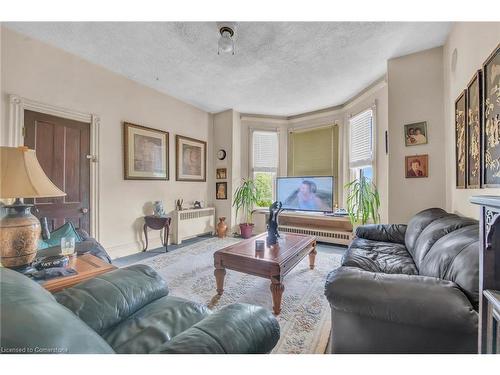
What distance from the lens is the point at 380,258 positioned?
6.29 feet

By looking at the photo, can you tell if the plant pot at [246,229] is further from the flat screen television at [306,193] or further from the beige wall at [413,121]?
the beige wall at [413,121]

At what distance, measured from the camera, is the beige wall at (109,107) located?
2324 millimetres

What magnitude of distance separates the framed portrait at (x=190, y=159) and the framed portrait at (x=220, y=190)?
1.02 feet

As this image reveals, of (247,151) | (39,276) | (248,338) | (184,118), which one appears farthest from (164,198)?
(248,338)

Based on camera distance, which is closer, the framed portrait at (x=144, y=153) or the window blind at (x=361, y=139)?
the framed portrait at (x=144, y=153)

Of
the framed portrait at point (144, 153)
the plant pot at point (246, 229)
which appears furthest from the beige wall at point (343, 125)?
Result: the framed portrait at point (144, 153)

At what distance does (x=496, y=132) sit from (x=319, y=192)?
264 cm

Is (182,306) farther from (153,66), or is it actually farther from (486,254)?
(153,66)

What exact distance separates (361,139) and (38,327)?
419cm

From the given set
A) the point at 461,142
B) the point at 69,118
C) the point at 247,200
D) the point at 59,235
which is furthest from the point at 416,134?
the point at 69,118

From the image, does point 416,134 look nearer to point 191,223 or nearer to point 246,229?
point 246,229

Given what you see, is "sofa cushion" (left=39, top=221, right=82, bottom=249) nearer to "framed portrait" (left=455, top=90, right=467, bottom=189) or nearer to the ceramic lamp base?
the ceramic lamp base

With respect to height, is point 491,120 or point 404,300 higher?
point 491,120
